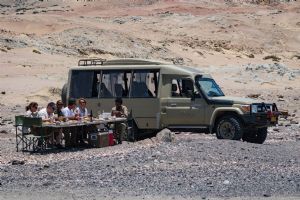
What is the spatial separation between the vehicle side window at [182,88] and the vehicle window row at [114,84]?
1.47ft

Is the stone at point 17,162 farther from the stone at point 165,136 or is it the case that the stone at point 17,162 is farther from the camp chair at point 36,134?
the stone at point 165,136

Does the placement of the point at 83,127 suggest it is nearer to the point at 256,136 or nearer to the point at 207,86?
the point at 207,86

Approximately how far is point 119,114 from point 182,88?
1.76m

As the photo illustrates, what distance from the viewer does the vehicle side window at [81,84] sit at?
19031 mm

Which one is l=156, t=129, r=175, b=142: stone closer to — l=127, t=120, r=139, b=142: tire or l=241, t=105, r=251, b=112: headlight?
l=127, t=120, r=139, b=142: tire

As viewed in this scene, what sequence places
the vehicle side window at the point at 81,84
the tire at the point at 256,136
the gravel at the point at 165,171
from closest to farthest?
the gravel at the point at 165,171 → the tire at the point at 256,136 → the vehicle side window at the point at 81,84

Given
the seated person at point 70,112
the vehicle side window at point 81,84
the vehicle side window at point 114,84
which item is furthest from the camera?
the vehicle side window at point 81,84

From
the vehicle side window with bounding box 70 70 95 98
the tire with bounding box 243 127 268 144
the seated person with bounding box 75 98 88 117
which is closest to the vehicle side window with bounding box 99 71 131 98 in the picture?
the vehicle side window with bounding box 70 70 95 98

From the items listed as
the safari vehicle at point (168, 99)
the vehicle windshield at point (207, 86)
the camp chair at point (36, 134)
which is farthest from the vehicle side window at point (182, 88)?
the camp chair at point (36, 134)

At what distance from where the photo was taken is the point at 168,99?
18.3 metres

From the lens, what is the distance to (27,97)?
109 ft

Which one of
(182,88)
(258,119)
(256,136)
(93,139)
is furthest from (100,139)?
(256,136)

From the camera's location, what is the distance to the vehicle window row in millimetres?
18531

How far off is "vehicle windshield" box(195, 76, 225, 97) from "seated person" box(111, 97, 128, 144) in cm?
191
